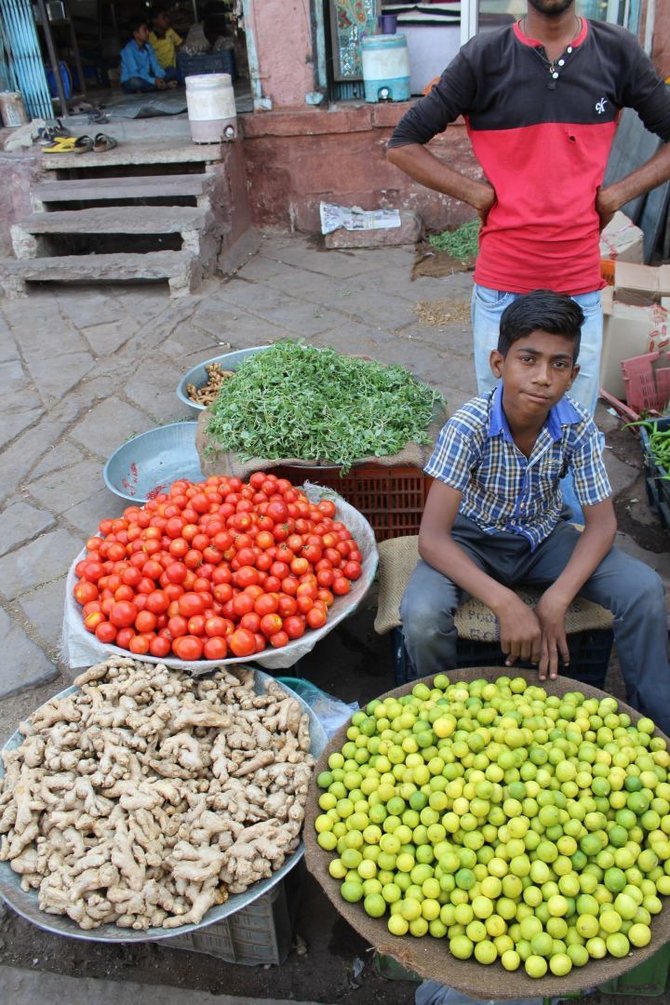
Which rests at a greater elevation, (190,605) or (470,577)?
(470,577)

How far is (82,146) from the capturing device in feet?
27.2

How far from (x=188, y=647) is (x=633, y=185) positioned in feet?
8.16

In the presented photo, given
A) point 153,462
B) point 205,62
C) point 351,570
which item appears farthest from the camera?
point 205,62

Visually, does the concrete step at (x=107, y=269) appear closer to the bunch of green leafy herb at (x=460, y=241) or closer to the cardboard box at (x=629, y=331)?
the bunch of green leafy herb at (x=460, y=241)

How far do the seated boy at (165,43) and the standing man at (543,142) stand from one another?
36.9 feet

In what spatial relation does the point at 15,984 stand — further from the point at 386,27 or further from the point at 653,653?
the point at 386,27

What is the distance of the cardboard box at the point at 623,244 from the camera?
19.9 ft

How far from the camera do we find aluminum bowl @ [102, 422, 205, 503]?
4.53 meters

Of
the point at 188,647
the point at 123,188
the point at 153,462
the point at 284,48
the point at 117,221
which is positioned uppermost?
the point at 284,48

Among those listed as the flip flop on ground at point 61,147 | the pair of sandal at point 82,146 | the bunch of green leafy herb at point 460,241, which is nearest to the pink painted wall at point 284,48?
the pair of sandal at point 82,146

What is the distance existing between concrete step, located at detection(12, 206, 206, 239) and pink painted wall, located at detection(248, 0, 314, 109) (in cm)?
156

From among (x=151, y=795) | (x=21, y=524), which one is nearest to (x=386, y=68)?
(x=21, y=524)

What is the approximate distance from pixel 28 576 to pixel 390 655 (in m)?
1.88

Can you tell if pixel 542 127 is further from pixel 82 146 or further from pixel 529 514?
pixel 82 146
